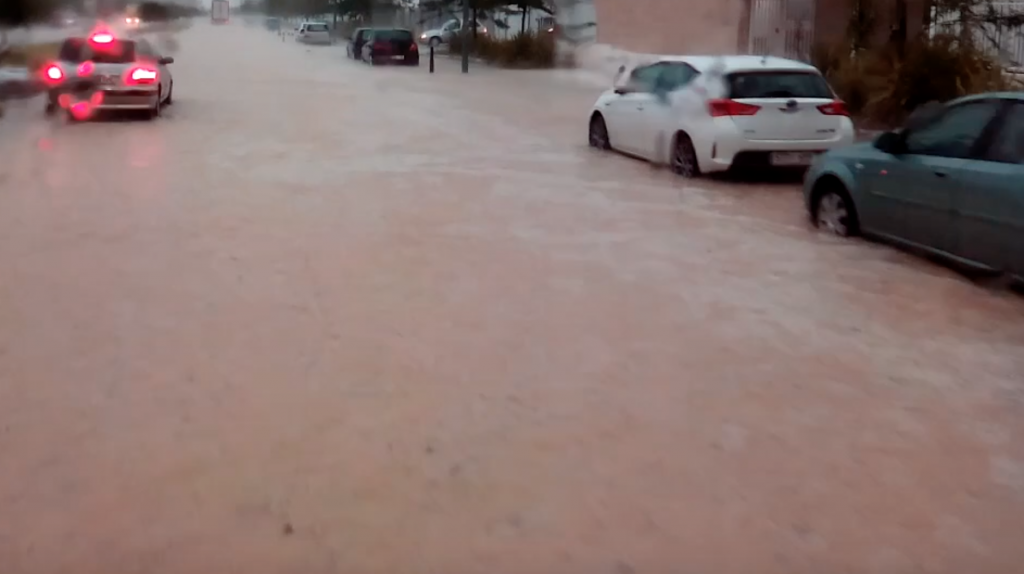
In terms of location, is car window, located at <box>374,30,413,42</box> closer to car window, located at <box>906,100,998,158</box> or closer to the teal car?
the teal car

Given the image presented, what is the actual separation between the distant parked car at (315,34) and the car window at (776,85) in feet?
176

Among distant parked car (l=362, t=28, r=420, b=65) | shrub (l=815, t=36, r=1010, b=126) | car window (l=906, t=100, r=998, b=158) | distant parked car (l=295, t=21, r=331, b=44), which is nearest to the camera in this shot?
car window (l=906, t=100, r=998, b=158)

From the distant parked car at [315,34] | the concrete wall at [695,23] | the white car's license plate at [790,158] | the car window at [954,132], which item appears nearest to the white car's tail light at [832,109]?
the white car's license plate at [790,158]

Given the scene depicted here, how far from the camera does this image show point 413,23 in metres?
73.5

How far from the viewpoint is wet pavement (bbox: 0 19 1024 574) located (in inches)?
183

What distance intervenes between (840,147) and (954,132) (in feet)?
11.1

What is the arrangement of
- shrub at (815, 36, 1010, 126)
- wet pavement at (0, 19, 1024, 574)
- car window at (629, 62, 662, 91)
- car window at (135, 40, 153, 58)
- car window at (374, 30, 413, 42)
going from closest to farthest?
1. wet pavement at (0, 19, 1024, 574)
2. car window at (629, 62, 662, 91)
3. shrub at (815, 36, 1010, 126)
4. car window at (135, 40, 153, 58)
5. car window at (374, 30, 413, 42)

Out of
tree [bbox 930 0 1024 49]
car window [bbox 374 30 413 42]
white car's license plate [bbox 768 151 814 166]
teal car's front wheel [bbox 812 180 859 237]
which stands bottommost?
teal car's front wheel [bbox 812 180 859 237]

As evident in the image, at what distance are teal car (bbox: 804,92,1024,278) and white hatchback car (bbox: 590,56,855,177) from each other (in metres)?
3.17

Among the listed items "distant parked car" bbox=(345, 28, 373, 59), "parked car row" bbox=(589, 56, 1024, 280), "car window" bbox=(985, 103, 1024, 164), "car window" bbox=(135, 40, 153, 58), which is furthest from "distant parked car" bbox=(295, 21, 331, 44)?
"car window" bbox=(985, 103, 1024, 164)

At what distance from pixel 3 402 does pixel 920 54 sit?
16.7m

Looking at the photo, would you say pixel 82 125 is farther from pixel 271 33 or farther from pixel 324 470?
pixel 271 33

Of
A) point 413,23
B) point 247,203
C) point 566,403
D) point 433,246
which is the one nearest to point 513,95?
point 247,203

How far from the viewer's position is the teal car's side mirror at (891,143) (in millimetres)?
9547
